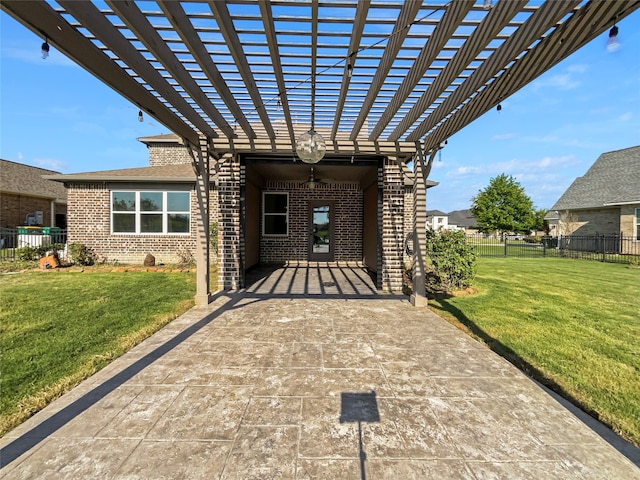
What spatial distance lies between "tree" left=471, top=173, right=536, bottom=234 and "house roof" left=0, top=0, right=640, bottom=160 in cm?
2845

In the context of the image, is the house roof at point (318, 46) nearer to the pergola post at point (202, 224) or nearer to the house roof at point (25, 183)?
the pergola post at point (202, 224)

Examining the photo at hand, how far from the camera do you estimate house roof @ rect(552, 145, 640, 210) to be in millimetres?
16172

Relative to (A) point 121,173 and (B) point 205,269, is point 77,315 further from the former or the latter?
(A) point 121,173

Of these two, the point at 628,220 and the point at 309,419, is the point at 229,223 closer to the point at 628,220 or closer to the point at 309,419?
the point at 309,419

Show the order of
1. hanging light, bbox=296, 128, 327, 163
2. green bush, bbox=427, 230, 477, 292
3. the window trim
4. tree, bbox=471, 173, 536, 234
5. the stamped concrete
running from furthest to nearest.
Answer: tree, bbox=471, 173, 536, 234 → the window trim → green bush, bbox=427, 230, 477, 292 → hanging light, bbox=296, 128, 327, 163 → the stamped concrete

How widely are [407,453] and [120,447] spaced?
177 centimetres

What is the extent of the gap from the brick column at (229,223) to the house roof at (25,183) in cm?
1671

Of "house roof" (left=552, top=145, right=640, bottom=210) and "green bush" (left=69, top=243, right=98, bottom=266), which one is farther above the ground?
"house roof" (left=552, top=145, right=640, bottom=210)

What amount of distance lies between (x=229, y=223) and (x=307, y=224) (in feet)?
13.5

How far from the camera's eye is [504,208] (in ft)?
93.6

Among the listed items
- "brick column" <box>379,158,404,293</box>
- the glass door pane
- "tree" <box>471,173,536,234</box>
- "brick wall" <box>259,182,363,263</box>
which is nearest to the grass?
"brick column" <box>379,158,404,293</box>

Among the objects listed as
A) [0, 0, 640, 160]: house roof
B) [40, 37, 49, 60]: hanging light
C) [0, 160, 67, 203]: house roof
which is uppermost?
[0, 160, 67, 203]: house roof

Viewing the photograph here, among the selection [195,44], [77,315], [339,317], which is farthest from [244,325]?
[195,44]

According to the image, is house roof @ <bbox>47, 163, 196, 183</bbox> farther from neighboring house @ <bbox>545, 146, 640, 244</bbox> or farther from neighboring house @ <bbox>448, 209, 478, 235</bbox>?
neighboring house @ <bbox>448, 209, 478, 235</bbox>
